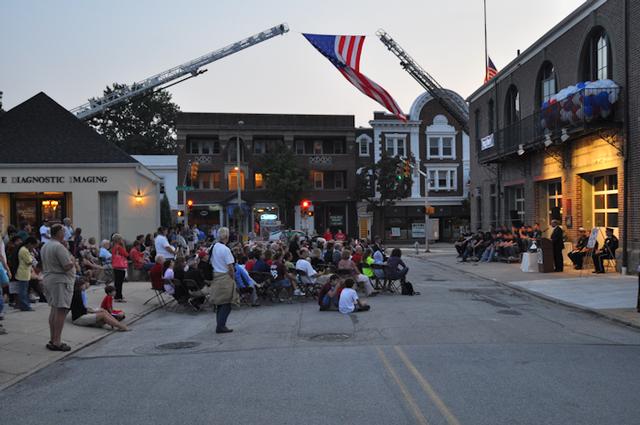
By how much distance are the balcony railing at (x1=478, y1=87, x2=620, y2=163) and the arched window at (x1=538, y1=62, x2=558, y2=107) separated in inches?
54.9

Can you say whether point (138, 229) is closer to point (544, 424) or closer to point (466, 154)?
point (544, 424)

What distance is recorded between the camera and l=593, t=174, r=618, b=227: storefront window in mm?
20188

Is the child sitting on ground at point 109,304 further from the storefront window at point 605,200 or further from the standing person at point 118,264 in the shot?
the storefront window at point 605,200

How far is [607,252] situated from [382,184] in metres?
31.5

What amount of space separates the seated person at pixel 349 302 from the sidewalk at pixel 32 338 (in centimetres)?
455

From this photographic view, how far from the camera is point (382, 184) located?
50.1 m

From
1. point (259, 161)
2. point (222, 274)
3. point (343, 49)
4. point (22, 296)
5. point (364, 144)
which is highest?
point (343, 49)

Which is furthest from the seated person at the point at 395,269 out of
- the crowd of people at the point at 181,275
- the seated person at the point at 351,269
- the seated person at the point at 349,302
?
the seated person at the point at 349,302

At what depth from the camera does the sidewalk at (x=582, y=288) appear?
12.5 meters

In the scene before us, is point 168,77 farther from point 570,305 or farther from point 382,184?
point 570,305

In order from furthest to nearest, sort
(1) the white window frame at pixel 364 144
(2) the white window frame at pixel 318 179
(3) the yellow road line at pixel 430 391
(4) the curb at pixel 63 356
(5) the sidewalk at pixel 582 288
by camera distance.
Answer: (1) the white window frame at pixel 364 144 < (2) the white window frame at pixel 318 179 < (5) the sidewalk at pixel 582 288 < (4) the curb at pixel 63 356 < (3) the yellow road line at pixel 430 391

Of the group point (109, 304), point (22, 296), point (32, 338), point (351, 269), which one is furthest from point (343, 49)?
point (32, 338)

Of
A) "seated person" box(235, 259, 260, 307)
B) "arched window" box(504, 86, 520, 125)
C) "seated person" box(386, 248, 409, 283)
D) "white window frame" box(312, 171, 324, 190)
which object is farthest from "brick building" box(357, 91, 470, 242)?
"seated person" box(235, 259, 260, 307)

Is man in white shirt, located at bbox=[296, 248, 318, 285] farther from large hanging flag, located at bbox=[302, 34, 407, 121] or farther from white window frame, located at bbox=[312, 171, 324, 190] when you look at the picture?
white window frame, located at bbox=[312, 171, 324, 190]
